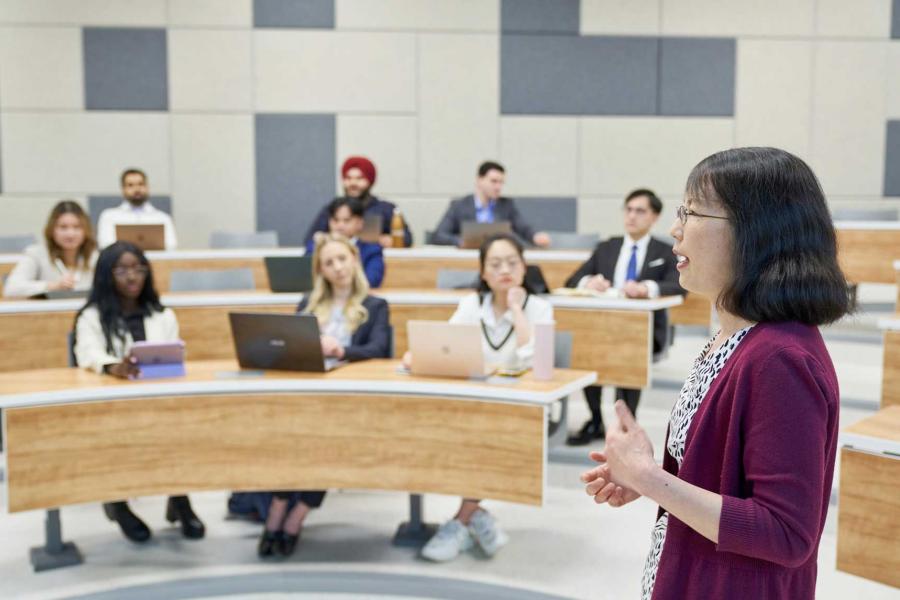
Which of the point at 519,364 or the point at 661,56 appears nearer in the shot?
the point at 519,364

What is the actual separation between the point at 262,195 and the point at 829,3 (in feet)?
16.0

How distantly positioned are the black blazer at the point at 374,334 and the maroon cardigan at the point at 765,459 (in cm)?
258

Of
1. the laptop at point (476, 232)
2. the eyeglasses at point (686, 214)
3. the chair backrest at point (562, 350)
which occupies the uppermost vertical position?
the eyeglasses at point (686, 214)

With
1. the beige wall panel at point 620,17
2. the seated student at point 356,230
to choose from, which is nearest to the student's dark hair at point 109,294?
the seated student at point 356,230

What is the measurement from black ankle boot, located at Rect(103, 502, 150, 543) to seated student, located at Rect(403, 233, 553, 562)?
1.09 m

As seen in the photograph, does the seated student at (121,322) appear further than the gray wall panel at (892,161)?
No

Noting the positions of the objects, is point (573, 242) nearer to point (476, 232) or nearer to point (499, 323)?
point (476, 232)

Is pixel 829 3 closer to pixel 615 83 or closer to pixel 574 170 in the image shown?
pixel 615 83

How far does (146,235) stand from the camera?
6078 mm

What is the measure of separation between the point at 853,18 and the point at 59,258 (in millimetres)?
6375

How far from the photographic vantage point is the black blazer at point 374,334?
3.75m

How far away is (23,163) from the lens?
757cm

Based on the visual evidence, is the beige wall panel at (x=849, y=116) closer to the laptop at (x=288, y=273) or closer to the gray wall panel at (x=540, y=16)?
the gray wall panel at (x=540, y=16)

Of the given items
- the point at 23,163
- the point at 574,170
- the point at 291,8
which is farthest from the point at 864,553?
the point at 23,163
